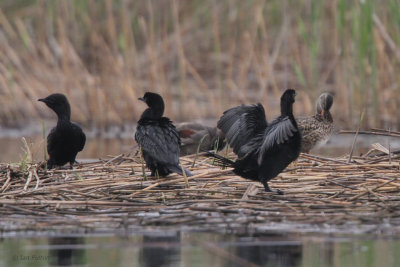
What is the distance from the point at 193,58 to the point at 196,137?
22.3ft

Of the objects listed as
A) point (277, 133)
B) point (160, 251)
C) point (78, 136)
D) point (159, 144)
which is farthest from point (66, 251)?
point (78, 136)

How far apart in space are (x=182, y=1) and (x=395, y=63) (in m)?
6.46

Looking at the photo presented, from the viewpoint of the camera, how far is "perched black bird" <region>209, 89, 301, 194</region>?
6.30 metres

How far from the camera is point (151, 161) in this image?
276 inches

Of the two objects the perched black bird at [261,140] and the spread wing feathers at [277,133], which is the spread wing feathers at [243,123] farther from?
the spread wing feathers at [277,133]

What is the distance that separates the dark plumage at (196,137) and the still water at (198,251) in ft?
16.3

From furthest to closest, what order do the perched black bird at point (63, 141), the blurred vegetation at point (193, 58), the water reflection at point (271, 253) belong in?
the blurred vegetation at point (193, 58), the perched black bird at point (63, 141), the water reflection at point (271, 253)

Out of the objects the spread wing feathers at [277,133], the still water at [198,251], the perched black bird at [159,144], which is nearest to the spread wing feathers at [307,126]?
the perched black bird at [159,144]

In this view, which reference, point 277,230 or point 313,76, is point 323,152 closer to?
point 313,76

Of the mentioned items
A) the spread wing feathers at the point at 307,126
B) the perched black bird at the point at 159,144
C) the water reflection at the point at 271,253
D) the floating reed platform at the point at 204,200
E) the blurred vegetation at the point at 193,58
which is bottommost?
the water reflection at the point at 271,253

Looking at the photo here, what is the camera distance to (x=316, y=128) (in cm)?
927

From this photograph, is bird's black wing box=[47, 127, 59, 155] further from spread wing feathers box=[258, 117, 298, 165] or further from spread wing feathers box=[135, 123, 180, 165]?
spread wing feathers box=[258, 117, 298, 165]

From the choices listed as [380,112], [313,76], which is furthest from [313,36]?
[380,112]

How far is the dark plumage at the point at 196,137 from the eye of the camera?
34.4 ft
